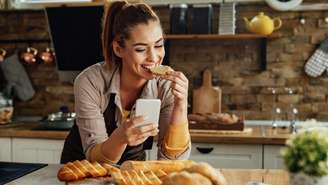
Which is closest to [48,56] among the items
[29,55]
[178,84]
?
[29,55]

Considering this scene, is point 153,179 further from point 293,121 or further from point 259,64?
point 259,64

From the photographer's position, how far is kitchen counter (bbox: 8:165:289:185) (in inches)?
63.6

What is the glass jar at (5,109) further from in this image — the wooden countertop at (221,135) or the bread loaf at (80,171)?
the bread loaf at (80,171)

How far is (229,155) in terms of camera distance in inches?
116

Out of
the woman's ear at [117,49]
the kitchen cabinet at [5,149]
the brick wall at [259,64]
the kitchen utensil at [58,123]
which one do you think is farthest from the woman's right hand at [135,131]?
the brick wall at [259,64]

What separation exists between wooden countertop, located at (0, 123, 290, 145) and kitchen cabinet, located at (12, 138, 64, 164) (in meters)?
0.04

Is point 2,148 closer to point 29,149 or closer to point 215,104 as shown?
point 29,149

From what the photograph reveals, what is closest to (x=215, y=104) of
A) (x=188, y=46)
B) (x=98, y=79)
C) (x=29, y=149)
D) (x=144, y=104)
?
(x=188, y=46)

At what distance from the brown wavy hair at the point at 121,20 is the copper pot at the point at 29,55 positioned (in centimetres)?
192

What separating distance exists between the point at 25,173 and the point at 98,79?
18.9 inches

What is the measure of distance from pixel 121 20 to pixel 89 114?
0.40 metres

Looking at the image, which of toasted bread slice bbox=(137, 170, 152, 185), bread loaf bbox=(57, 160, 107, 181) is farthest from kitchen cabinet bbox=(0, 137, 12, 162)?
toasted bread slice bbox=(137, 170, 152, 185)


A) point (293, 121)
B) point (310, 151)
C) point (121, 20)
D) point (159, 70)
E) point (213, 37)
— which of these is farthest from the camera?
point (213, 37)

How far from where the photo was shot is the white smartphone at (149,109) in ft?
5.30
